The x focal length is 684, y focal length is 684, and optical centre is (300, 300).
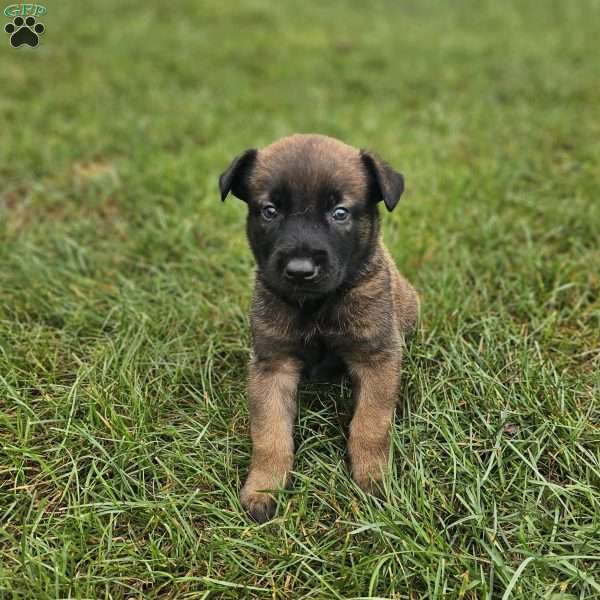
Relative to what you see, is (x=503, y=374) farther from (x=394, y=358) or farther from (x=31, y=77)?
(x=31, y=77)

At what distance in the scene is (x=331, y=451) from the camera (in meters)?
3.22

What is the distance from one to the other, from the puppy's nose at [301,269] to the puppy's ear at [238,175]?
0.53m

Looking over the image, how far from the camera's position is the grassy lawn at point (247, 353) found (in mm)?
2676

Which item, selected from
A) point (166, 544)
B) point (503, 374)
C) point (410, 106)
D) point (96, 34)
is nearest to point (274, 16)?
point (96, 34)

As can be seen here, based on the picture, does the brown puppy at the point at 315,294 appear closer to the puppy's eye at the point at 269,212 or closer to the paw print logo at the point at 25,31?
the puppy's eye at the point at 269,212

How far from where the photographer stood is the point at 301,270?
2.86 meters

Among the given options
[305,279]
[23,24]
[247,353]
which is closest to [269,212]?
[305,279]

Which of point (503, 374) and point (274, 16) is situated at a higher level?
point (274, 16)

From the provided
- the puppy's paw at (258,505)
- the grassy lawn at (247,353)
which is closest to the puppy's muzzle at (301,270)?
the grassy lawn at (247,353)

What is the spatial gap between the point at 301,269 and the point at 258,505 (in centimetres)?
104

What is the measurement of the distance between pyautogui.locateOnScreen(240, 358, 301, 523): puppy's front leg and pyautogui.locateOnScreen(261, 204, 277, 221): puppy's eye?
2.26 feet

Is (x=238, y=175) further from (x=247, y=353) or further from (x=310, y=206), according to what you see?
(x=247, y=353)

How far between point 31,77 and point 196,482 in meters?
6.84

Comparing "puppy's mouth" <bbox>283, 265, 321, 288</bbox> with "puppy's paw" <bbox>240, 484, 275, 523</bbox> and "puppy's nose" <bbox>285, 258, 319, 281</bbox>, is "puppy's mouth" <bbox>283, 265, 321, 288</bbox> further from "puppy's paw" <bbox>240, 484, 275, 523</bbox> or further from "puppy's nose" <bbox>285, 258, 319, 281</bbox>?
"puppy's paw" <bbox>240, 484, 275, 523</bbox>
